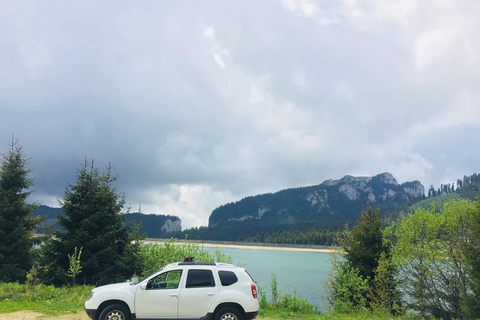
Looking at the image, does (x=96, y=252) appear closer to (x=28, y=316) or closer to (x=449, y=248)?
(x=28, y=316)

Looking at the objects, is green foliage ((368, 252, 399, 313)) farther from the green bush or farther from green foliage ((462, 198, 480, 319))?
green foliage ((462, 198, 480, 319))

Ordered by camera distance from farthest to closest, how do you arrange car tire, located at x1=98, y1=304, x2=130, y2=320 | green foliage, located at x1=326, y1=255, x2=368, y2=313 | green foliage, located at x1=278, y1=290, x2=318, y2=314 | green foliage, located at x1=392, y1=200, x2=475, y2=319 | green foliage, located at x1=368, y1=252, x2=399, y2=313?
green foliage, located at x1=392, y1=200, x2=475, y2=319, green foliage, located at x1=326, y1=255, x2=368, y2=313, green foliage, located at x1=368, y1=252, x2=399, y2=313, green foliage, located at x1=278, y1=290, x2=318, y2=314, car tire, located at x1=98, y1=304, x2=130, y2=320

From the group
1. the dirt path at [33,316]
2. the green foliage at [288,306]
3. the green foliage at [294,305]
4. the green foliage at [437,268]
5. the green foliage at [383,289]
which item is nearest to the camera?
the dirt path at [33,316]

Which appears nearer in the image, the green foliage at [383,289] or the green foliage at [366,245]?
the green foliage at [383,289]

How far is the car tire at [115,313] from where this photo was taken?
11.0 m

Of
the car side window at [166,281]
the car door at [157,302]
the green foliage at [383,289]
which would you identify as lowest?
the green foliage at [383,289]

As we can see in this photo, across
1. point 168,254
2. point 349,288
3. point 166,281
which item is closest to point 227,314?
point 166,281

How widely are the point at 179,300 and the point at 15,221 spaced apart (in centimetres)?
1998

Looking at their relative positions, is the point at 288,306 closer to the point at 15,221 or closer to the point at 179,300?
the point at 179,300

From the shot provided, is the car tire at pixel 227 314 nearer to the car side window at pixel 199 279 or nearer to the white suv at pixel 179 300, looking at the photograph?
the white suv at pixel 179 300

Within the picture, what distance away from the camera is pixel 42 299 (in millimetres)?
16703

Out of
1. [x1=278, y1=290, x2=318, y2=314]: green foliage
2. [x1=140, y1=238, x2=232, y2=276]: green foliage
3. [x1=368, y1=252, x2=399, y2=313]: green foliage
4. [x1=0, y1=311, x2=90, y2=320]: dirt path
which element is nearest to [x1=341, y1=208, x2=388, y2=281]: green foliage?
[x1=368, y1=252, x2=399, y2=313]: green foliage

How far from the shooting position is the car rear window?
1127 cm

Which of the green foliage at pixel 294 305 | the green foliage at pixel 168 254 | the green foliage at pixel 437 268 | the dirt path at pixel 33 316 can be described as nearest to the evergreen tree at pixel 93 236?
the green foliage at pixel 168 254
